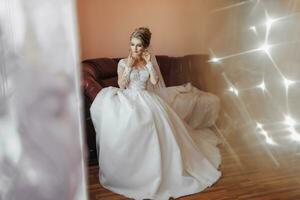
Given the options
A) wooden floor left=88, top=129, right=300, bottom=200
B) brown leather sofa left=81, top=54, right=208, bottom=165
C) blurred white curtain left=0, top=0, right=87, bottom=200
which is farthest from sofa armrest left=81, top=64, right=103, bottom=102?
blurred white curtain left=0, top=0, right=87, bottom=200

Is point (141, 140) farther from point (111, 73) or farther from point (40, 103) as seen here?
point (40, 103)

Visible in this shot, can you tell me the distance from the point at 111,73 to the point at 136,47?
411mm

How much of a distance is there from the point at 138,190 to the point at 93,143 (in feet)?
1.34

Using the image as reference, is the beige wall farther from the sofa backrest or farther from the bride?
the bride

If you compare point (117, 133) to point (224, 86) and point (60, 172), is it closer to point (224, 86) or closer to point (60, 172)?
point (224, 86)

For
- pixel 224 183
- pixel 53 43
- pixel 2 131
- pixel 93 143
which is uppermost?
pixel 53 43

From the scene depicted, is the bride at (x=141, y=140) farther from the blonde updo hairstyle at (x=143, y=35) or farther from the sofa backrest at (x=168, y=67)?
the sofa backrest at (x=168, y=67)

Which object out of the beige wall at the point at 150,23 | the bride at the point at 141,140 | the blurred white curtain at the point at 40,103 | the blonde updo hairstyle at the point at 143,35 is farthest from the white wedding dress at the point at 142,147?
the blurred white curtain at the point at 40,103

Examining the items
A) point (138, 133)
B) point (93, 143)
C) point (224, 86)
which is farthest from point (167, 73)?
point (93, 143)

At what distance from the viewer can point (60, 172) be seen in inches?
23.0

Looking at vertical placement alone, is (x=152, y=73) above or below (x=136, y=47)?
below

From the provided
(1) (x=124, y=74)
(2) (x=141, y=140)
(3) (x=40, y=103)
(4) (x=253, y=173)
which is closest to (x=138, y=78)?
(1) (x=124, y=74)

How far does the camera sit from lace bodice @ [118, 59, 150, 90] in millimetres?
1639

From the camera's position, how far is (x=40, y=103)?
557mm
